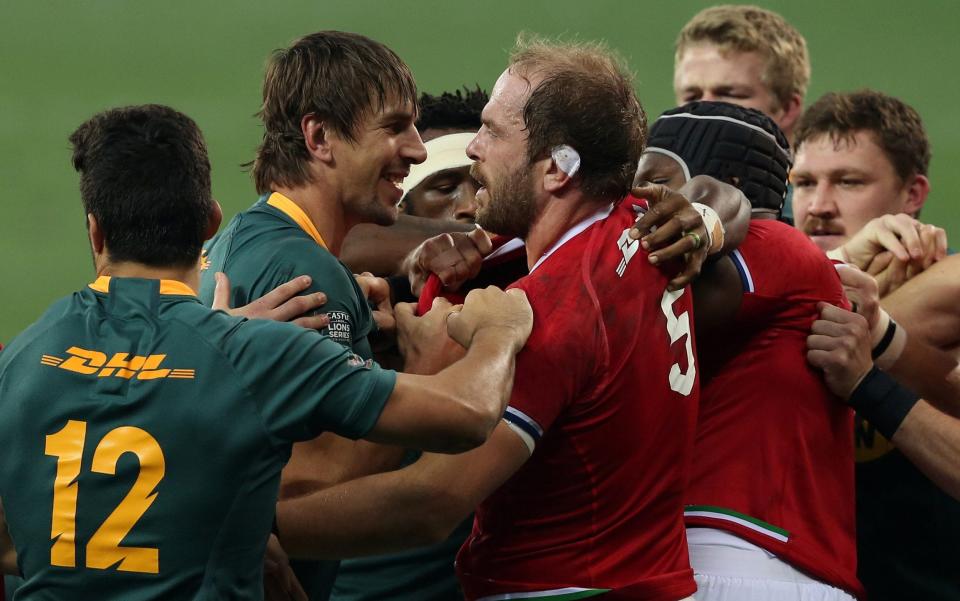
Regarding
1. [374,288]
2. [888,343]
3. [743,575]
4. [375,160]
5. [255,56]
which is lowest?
[255,56]

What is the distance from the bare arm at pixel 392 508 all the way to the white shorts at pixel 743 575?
744 millimetres

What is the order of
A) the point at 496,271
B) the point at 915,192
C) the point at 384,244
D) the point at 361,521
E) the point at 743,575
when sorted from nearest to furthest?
the point at 361,521, the point at 743,575, the point at 496,271, the point at 384,244, the point at 915,192

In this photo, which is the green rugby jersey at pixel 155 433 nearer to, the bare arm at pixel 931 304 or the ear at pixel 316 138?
the ear at pixel 316 138

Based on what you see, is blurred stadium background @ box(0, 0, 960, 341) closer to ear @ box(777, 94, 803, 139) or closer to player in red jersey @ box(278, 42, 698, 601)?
ear @ box(777, 94, 803, 139)

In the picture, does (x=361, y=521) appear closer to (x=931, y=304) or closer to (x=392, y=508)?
(x=392, y=508)

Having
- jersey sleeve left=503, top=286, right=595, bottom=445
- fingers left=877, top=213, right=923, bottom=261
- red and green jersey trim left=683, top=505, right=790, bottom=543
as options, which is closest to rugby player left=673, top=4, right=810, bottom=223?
fingers left=877, top=213, right=923, bottom=261

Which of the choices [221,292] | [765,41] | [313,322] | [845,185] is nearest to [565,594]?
[313,322]

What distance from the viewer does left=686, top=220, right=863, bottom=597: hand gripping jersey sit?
338 cm

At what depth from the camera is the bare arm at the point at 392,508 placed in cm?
291

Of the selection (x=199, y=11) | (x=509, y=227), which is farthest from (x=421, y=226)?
(x=199, y=11)

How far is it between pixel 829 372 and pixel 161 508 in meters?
1.87

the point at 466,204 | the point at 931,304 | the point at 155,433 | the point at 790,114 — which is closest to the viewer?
the point at 155,433

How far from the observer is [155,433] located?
98.6 inches

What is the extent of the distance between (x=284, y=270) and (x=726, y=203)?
1167mm
